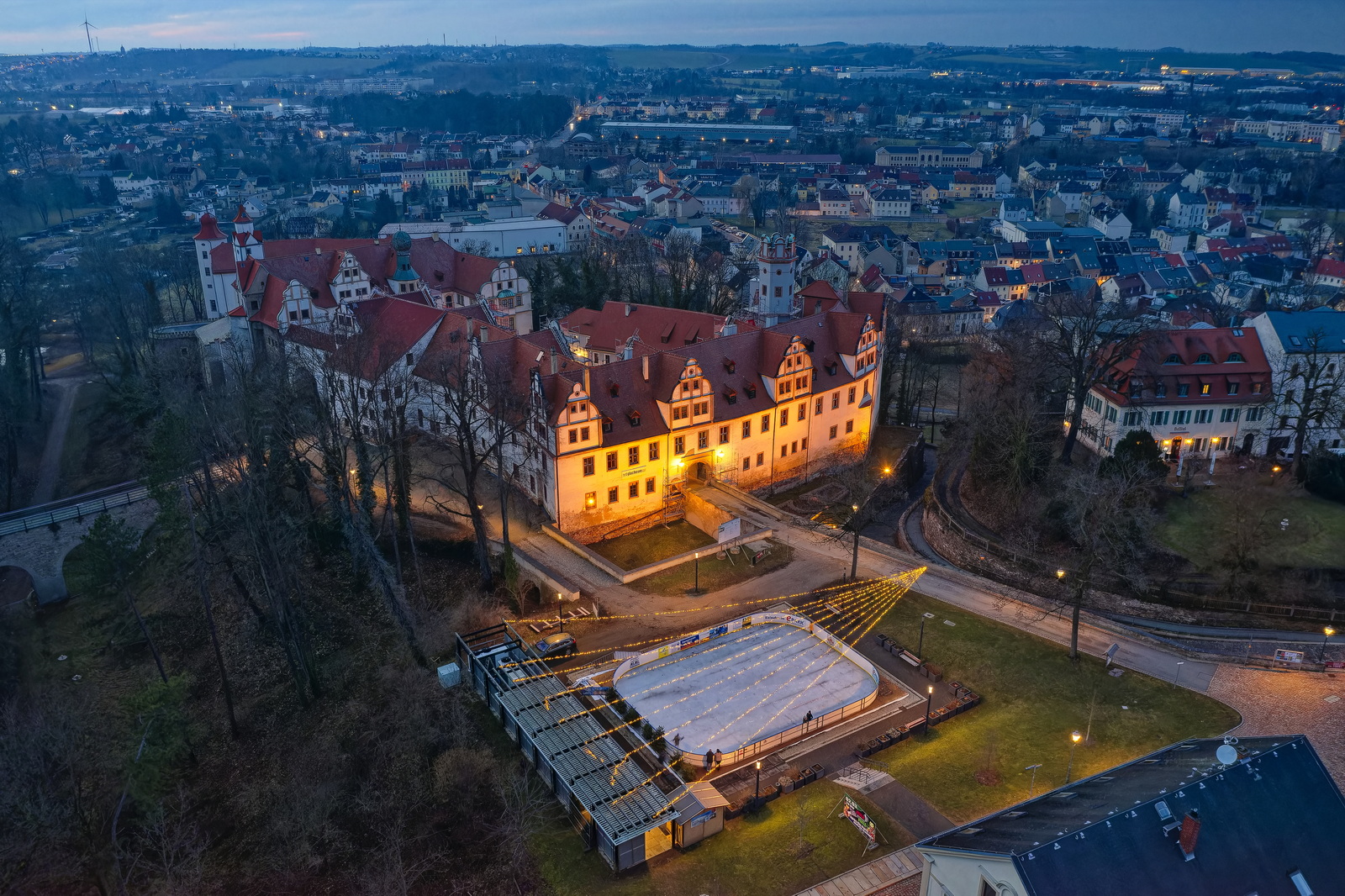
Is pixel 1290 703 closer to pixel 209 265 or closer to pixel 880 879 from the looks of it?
pixel 880 879

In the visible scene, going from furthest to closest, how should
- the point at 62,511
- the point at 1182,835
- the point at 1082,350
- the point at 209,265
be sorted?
the point at 209,265 → the point at 1082,350 → the point at 62,511 → the point at 1182,835

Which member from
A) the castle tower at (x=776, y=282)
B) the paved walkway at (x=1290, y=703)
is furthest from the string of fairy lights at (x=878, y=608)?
the castle tower at (x=776, y=282)

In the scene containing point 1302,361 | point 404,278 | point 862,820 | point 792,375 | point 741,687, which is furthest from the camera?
point 404,278

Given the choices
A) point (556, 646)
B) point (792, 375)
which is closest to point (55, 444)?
point (556, 646)

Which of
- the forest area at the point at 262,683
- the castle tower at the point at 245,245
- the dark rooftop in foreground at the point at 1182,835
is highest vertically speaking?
the castle tower at the point at 245,245

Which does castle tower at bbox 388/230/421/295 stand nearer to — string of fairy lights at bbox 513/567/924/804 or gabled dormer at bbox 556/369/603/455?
gabled dormer at bbox 556/369/603/455

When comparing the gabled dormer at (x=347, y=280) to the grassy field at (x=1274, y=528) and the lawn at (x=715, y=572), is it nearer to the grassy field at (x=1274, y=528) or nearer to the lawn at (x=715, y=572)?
the lawn at (x=715, y=572)
